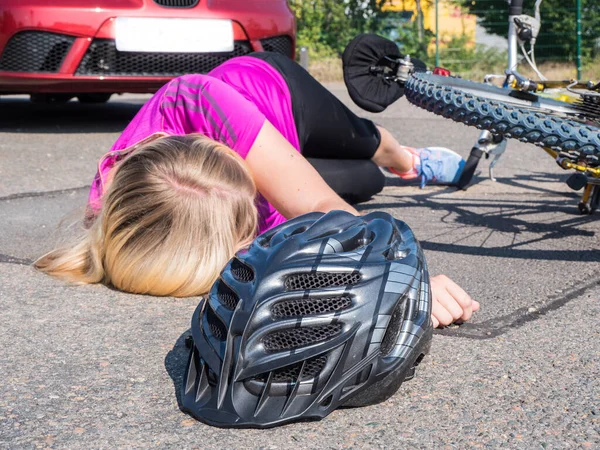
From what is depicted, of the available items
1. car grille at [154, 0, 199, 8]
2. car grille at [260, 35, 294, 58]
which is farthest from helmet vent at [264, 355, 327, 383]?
car grille at [260, 35, 294, 58]

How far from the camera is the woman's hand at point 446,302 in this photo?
6.96ft

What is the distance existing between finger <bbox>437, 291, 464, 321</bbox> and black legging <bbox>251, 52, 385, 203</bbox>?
1406mm

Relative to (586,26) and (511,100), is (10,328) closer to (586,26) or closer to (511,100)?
(511,100)

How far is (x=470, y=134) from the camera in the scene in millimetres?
6059

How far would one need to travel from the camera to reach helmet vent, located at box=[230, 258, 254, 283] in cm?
174

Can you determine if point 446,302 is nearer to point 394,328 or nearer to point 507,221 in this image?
point 394,328

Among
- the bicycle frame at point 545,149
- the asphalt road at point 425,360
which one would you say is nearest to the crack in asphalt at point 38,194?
the asphalt road at point 425,360

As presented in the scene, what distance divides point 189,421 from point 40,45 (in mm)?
4054

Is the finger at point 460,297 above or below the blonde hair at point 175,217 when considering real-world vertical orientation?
below

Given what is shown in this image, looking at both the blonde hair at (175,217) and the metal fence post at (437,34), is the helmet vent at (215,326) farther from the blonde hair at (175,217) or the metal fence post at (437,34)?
the metal fence post at (437,34)

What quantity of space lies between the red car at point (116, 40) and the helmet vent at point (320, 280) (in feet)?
12.7

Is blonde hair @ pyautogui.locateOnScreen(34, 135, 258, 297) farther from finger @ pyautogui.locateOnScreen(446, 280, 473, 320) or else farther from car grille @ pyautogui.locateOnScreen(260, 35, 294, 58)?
car grille @ pyautogui.locateOnScreen(260, 35, 294, 58)

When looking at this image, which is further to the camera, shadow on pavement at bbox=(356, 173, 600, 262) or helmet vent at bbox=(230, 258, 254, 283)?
shadow on pavement at bbox=(356, 173, 600, 262)

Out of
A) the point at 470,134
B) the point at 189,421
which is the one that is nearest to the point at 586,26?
the point at 470,134
